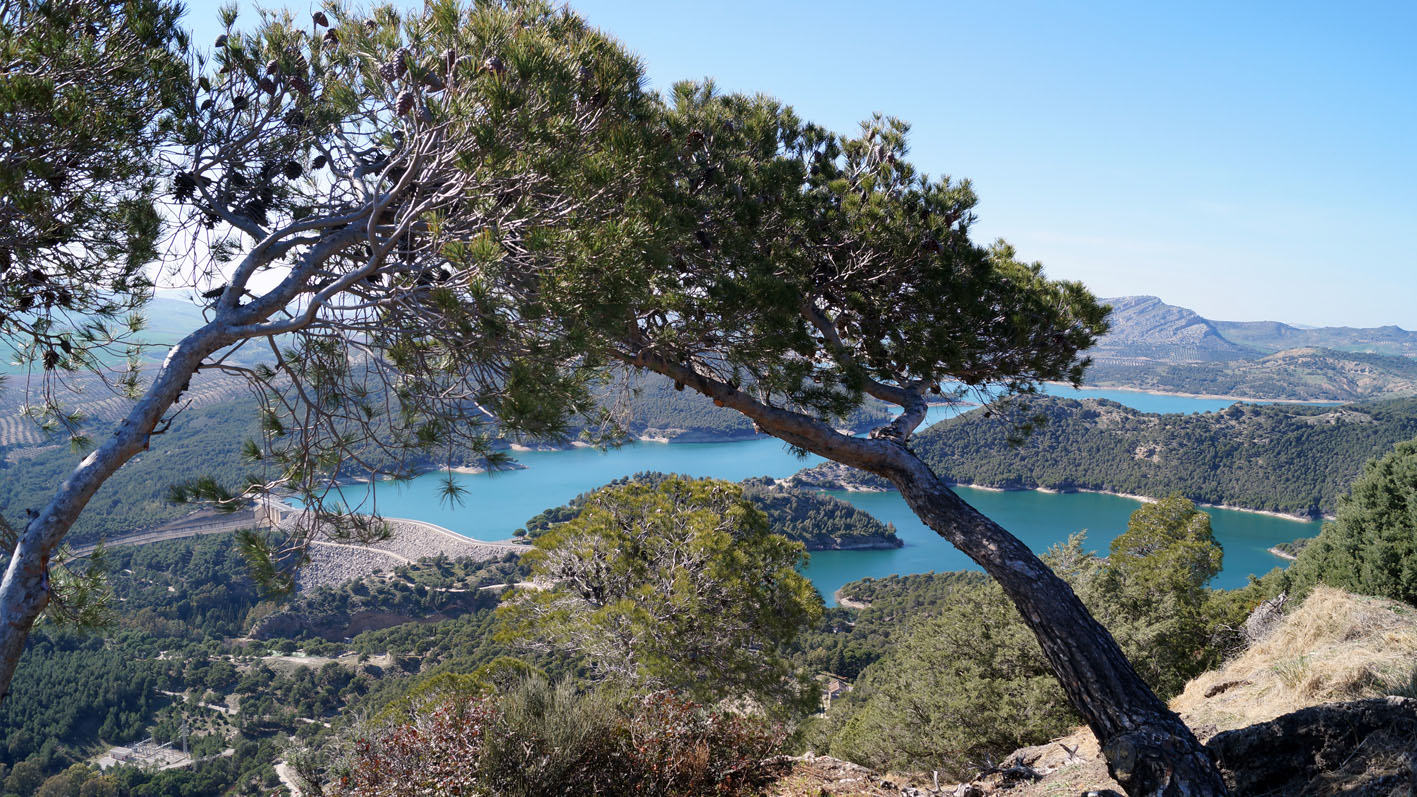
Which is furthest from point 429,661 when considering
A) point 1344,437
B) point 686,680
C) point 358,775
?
point 1344,437

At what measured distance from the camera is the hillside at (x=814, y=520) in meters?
40.3

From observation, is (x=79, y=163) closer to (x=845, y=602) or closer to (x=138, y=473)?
(x=845, y=602)

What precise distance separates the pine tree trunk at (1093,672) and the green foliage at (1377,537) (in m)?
7.41

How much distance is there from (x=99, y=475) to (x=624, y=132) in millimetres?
2169

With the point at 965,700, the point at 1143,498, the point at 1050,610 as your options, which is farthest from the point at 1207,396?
the point at 1050,610

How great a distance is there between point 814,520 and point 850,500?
33.4 ft

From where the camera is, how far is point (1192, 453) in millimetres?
52531

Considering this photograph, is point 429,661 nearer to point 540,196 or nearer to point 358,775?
point 358,775

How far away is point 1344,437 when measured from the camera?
4903cm

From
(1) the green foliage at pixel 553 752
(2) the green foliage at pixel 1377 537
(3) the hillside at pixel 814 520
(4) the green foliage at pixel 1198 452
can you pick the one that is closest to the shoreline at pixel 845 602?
(3) the hillside at pixel 814 520

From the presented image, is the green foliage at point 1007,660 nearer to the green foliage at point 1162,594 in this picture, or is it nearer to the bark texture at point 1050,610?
the green foliage at point 1162,594

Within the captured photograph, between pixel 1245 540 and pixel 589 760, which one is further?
pixel 1245 540

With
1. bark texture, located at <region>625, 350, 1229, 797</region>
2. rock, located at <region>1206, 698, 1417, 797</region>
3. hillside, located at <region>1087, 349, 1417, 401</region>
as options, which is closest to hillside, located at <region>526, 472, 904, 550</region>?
bark texture, located at <region>625, 350, 1229, 797</region>

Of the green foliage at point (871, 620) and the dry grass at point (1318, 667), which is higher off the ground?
the dry grass at point (1318, 667)
